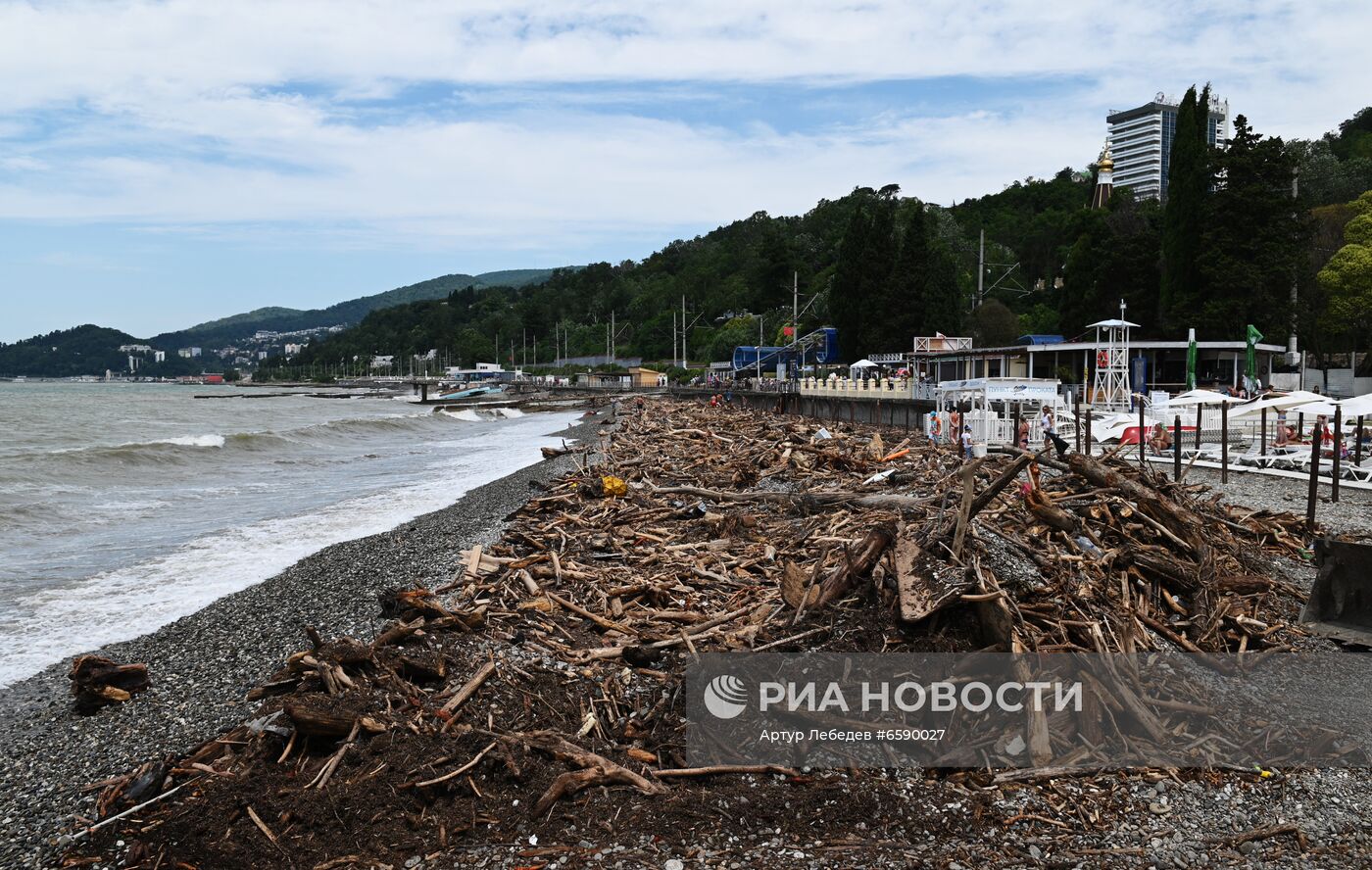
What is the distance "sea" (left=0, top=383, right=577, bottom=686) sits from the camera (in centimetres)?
1069

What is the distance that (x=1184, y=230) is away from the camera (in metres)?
42.3

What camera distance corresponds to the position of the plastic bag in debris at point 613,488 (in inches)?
577

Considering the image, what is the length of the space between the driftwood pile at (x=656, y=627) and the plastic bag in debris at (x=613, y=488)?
3.16 metres

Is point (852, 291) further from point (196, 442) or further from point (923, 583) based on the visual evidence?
point (923, 583)

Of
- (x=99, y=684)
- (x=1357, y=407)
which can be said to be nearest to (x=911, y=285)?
(x=1357, y=407)

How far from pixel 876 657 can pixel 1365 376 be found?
154ft

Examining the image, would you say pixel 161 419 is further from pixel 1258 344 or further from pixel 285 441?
pixel 1258 344

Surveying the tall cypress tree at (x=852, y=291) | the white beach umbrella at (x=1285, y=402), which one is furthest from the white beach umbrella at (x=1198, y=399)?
the tall cypress tree at (x=852, y=291)

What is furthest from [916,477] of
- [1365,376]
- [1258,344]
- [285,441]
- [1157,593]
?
[1365,376]

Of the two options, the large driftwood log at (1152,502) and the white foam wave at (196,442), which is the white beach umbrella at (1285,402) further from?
the white foam wave at (196,442)

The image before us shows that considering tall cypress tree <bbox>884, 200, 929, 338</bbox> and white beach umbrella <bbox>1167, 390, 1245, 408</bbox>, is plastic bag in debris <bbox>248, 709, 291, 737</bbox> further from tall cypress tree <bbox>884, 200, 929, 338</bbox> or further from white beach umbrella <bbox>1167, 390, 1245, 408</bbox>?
tall cypress tree <bbox>884, 200, 929, 338</bbox>

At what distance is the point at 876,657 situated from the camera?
20.2 feet

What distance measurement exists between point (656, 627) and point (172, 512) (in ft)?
50.0

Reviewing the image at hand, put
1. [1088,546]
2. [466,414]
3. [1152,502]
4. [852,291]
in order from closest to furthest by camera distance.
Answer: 1. [1088,546]
2. [1152,502]
3. [852,291]
4. [466,414]
